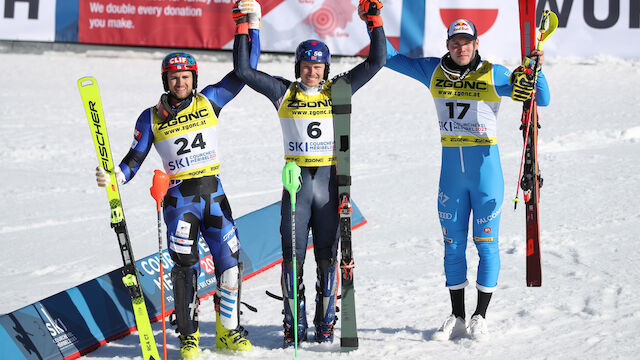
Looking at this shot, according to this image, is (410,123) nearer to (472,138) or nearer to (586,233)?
(586,233)

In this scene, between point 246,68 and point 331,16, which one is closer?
point 246,68

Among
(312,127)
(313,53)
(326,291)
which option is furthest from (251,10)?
(326,291)

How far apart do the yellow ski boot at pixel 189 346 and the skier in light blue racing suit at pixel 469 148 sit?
1691mm

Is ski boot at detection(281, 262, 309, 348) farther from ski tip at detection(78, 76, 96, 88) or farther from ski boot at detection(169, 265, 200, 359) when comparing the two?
ski tip at detection(78, 76, 96, 88)

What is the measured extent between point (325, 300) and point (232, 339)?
704 mm

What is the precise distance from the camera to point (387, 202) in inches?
361

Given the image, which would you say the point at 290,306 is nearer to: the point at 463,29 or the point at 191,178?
the point at 191,178

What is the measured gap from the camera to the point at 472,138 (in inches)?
213

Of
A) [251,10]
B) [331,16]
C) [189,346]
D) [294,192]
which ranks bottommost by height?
[189,346]

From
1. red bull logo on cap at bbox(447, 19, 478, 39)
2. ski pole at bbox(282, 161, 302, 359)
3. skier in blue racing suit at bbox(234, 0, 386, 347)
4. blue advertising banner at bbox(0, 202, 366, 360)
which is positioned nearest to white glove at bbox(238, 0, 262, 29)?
skier in blue racing suit at bbox(234, 0, 386, 347)

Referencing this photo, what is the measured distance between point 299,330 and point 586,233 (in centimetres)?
368

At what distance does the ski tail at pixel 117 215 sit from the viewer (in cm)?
511

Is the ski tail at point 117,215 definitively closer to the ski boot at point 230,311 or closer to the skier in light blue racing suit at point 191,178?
the skier in light blue racing suit at point 191,178

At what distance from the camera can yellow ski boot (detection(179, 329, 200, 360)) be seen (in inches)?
209
